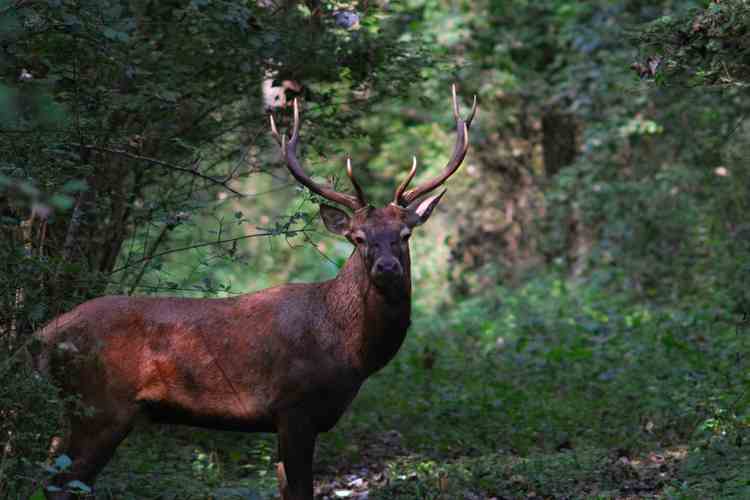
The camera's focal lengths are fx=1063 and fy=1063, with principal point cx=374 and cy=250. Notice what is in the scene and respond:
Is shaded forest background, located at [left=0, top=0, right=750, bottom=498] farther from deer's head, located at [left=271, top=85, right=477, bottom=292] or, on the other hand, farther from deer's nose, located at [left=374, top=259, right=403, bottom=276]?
deer's nose, located at [left=374, top=259, right=403, bottom=276]

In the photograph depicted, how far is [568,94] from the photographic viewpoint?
49.9 feet

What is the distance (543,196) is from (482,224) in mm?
1053

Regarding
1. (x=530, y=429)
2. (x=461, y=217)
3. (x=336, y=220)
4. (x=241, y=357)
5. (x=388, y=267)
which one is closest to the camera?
(x=388, y=267)

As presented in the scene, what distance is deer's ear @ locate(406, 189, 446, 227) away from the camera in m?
6.92

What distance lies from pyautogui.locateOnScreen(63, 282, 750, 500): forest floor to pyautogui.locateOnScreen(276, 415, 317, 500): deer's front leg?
0.74m

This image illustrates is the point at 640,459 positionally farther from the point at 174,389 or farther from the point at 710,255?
the point at 710,255

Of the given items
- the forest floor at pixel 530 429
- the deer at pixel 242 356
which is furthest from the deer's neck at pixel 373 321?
the forest floor at pixel 530 429

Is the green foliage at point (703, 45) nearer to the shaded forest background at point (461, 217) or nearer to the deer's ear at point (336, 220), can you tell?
the shaded forest background at point (461, 217)

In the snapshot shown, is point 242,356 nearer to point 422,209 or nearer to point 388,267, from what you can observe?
point 388,267

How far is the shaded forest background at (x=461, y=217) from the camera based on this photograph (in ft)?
20.4

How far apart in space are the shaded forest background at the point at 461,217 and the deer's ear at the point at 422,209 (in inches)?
23.4

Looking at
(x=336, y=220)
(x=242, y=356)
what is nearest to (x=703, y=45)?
(x=336, y=220)

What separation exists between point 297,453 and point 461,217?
10.6 metres

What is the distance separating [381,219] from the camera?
6711 mm
